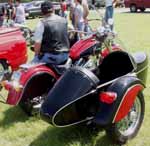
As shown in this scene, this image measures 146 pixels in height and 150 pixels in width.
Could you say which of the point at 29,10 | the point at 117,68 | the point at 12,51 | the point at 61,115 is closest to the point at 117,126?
the point at 61,115

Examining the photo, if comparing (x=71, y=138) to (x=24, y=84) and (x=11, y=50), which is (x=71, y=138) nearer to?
(x=24, y=84)

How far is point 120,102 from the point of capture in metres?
4.46

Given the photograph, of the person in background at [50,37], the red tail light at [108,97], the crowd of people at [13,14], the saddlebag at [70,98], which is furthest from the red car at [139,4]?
the red tail light at [108,97]

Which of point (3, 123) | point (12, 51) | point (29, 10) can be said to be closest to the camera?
point (3, 123)

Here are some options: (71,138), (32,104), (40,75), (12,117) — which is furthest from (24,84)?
(71,138)

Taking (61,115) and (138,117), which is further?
(138,117)

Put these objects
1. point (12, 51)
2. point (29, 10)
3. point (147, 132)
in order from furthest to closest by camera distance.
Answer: point (29, 10), point (12, 51), point (147, 132)

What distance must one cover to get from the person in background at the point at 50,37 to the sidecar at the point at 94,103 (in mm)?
1437

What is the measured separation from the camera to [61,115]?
4512 millimetres

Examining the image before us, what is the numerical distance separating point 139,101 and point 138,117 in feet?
0.69

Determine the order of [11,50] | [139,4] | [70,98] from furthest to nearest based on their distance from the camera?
1. [139,4]
2. [11,50]
3. [70,98]

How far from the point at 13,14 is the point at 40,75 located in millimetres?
13275

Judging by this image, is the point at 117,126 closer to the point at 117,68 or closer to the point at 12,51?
the point at 117,68

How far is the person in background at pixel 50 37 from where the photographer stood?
6.02m
